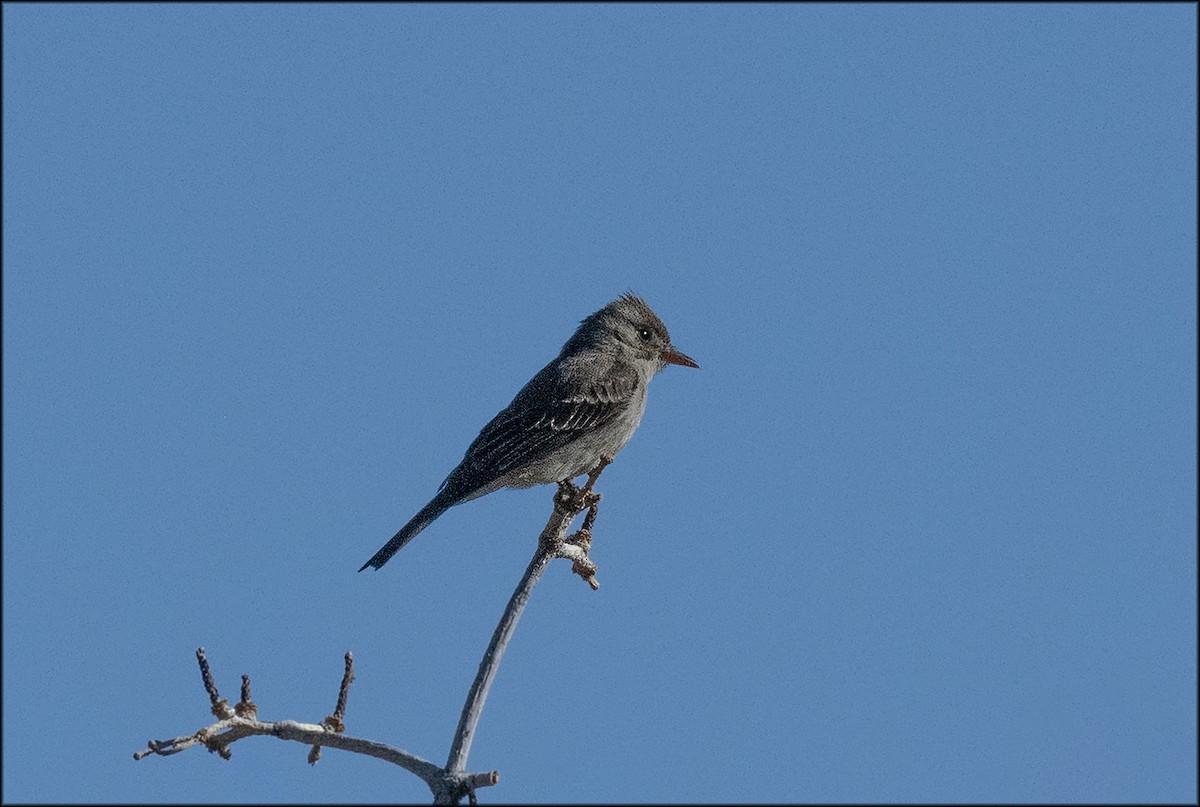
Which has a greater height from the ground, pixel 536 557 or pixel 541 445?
pixel 541 445

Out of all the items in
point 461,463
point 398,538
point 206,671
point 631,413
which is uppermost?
point 631,413

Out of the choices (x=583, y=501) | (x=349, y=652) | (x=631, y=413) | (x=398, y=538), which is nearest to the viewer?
(x=349, y=652)

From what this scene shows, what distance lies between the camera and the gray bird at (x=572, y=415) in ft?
29.0

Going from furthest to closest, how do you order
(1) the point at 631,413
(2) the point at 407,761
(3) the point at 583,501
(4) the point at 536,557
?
1. (1) the point at 631,413
2. (3) the point at 583,501
3. (4) the point at 536,557
4. (2) the point at 407,761

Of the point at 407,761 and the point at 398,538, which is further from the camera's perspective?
the point at 398,538

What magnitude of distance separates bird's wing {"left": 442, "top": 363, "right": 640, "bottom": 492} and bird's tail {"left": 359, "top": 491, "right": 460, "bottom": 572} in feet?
0.73

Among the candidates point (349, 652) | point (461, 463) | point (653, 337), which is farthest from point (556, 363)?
point (349, 652)

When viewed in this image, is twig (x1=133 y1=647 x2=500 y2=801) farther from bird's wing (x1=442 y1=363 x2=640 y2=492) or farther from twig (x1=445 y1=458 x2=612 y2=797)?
bird's wing (x1=442 y1=363 x2=640 y2=492)

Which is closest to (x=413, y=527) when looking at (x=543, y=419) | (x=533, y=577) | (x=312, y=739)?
(x=543, y=419)

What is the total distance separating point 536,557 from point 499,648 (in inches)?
33.7

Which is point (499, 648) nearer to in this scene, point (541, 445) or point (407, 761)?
point (407, 761)

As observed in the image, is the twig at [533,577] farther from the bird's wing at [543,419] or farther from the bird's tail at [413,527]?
the bird's wing at [543,419]

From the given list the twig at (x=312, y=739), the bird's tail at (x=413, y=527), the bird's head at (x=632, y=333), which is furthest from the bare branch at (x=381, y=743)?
the bird's head at (x=632, y=333)

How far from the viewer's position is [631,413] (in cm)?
965
